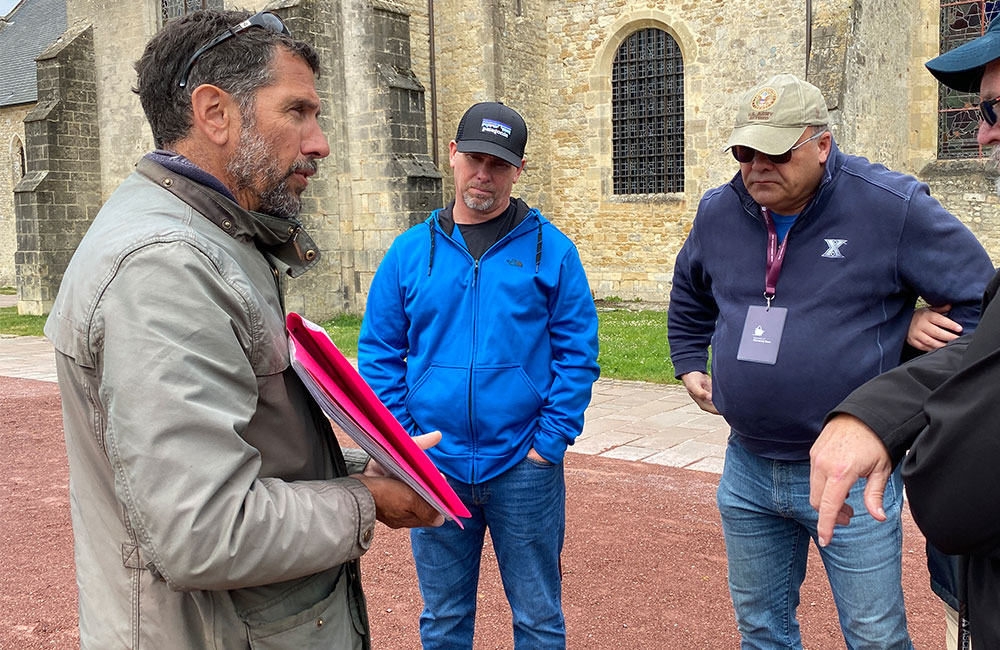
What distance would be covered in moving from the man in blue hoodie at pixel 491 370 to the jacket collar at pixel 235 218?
1.12 meters

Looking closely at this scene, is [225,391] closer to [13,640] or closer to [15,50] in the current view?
[13,640]

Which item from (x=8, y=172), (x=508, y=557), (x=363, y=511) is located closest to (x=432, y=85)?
(x=508, y=557)

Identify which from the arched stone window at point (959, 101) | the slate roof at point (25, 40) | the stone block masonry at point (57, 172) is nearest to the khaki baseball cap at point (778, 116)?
the arched stone window at point (959, 101)

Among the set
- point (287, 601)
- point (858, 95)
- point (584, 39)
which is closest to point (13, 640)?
point (287, 601)

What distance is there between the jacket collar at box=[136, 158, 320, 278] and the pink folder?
201 mm

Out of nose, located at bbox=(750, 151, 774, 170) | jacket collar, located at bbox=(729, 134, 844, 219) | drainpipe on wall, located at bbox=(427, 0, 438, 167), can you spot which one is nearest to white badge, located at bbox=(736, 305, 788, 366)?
jacket collar, located at bbox=(729, 134, 844, 219)

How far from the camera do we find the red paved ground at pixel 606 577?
3.90 meters

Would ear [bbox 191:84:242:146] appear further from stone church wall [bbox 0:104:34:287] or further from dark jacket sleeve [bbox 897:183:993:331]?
stone church wall [bbox 0:104:34:287]

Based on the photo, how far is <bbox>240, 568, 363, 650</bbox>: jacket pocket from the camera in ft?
5.63

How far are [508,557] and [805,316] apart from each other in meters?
1.29

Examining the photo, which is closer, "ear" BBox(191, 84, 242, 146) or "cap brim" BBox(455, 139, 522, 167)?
"ear" BBox(191, 84, 242, 146)

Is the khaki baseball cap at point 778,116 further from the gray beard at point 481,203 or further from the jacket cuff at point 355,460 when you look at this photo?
the jacket cuff at point 355,460

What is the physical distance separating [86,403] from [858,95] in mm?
15051

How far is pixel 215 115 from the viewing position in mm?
1790
